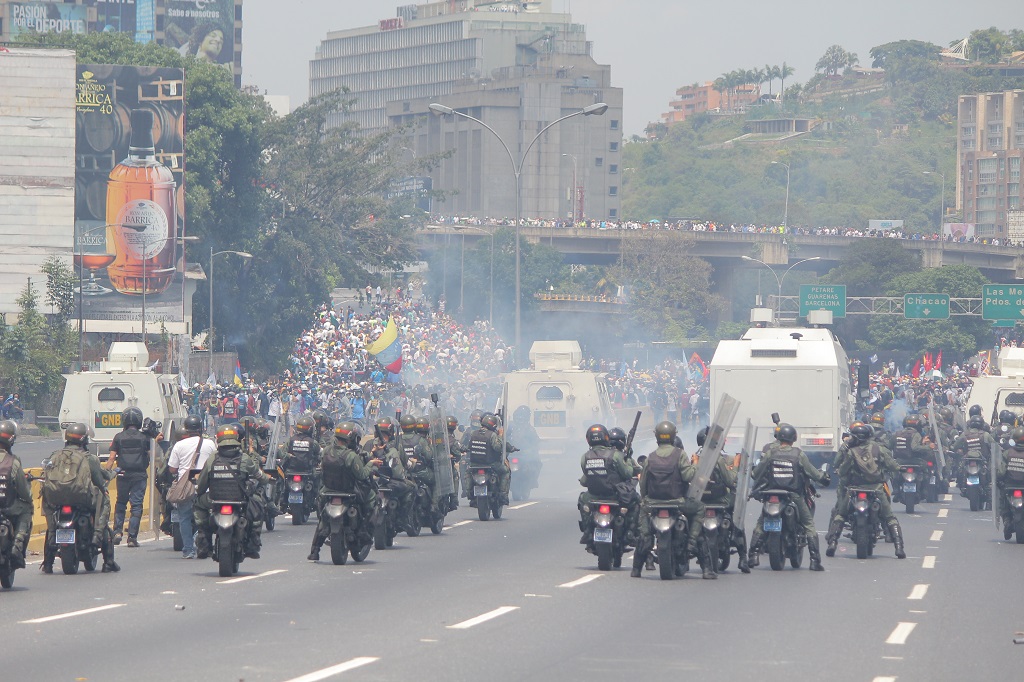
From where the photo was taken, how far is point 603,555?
18.3 metres

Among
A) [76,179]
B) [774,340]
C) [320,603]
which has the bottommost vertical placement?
[320,603]

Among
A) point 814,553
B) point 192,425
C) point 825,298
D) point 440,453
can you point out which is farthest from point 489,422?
point 825,298

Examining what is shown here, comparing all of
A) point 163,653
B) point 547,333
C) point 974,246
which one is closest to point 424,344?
point 547,333

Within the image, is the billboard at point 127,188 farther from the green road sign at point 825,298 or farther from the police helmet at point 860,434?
the police helmet at point 860,434

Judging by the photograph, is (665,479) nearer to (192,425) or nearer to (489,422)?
(192,425)

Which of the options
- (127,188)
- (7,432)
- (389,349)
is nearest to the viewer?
(7,432)

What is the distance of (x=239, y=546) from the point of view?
1736 centimetres

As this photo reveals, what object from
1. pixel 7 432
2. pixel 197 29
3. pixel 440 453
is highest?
pixel 197 29

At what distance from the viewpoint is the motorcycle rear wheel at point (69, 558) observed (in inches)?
688

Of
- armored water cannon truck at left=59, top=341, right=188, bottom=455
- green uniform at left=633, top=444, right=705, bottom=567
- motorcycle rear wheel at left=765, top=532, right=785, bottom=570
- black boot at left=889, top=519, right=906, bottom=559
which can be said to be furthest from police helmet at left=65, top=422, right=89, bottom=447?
armored water cannon truck at left=59, top=341, right=188, bottom=455

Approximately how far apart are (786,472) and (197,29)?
137m

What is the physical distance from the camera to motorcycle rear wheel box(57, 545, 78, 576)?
1747cm

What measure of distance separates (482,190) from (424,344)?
378 ft

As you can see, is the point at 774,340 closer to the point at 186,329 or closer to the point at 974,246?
the point at 186,329
